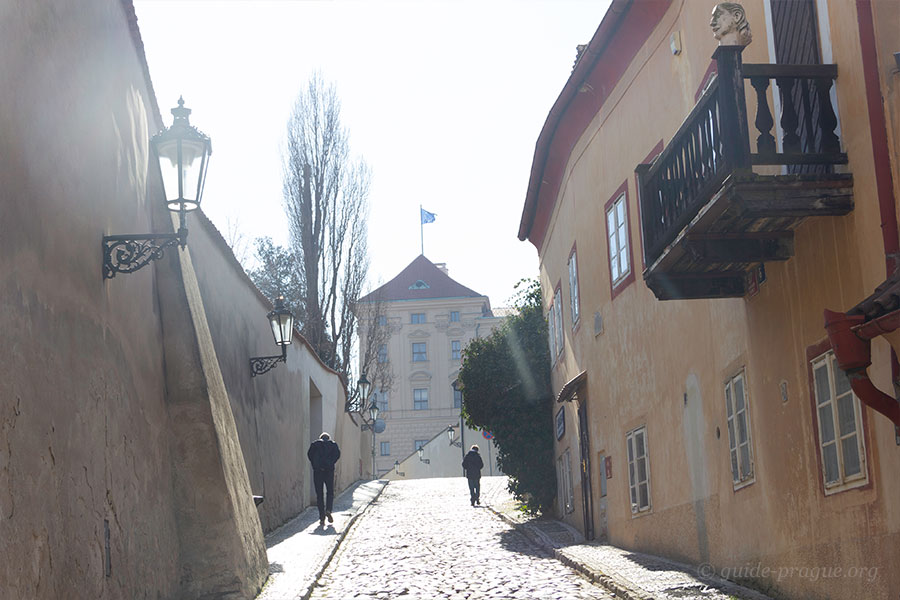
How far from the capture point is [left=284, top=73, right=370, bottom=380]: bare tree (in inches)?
1400

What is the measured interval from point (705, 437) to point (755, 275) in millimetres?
2631

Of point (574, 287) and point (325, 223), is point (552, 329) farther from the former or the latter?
point (325, 223)

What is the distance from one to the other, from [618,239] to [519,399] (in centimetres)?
883

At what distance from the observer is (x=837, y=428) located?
26.6 ft

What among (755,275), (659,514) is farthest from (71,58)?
(659,514)

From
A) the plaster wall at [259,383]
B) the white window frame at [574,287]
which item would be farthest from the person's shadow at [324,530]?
the white window frame at [574,287]

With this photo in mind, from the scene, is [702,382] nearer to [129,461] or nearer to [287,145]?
[129,461]

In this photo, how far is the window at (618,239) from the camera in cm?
1484

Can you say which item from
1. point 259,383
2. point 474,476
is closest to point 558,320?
point 259,383

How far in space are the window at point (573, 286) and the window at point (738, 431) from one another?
7823 millimetres

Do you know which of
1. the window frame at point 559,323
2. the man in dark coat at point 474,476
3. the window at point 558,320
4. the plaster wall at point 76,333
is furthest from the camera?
the man in dark coat at point 474,476

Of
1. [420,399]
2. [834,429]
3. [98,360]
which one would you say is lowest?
[834,429]

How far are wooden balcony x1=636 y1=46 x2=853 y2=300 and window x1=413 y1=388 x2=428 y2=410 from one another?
74.6 metres

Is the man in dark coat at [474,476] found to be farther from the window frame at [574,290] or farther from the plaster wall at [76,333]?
the plaster wall at [76,333]
